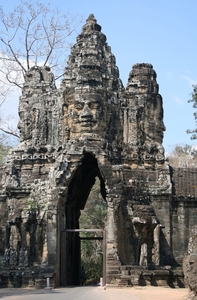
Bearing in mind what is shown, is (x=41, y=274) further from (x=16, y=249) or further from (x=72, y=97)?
(x=72, y=97)

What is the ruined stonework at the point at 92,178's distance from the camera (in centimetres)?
1923

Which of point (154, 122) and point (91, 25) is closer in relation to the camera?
point (154, 122)

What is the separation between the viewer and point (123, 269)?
60.4 feet

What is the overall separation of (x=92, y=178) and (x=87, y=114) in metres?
3.36

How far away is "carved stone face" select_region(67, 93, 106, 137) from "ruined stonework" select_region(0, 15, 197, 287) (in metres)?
0.04

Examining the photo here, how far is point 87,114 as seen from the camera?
21047mm

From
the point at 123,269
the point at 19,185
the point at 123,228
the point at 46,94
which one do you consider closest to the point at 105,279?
the point at 123,269

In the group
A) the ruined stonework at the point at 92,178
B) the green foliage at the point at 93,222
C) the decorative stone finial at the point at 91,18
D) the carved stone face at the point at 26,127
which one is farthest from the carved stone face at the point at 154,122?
the green foliage at the point at 93,222

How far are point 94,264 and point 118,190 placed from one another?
1313 cm

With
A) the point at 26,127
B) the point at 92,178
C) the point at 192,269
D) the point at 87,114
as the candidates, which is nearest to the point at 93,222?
the point at 92,178

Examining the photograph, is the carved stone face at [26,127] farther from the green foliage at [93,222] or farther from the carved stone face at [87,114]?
the green foliage at [93,222]

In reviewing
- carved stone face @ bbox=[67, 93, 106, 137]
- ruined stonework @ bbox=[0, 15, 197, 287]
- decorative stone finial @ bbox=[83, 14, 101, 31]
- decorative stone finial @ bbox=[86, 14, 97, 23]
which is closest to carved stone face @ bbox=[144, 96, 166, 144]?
ruined stonework @ bbox=[0, 15, 197, 287]

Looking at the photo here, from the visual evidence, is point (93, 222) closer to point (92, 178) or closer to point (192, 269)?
point (92, 178)

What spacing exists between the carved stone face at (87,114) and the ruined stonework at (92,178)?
36 mm
